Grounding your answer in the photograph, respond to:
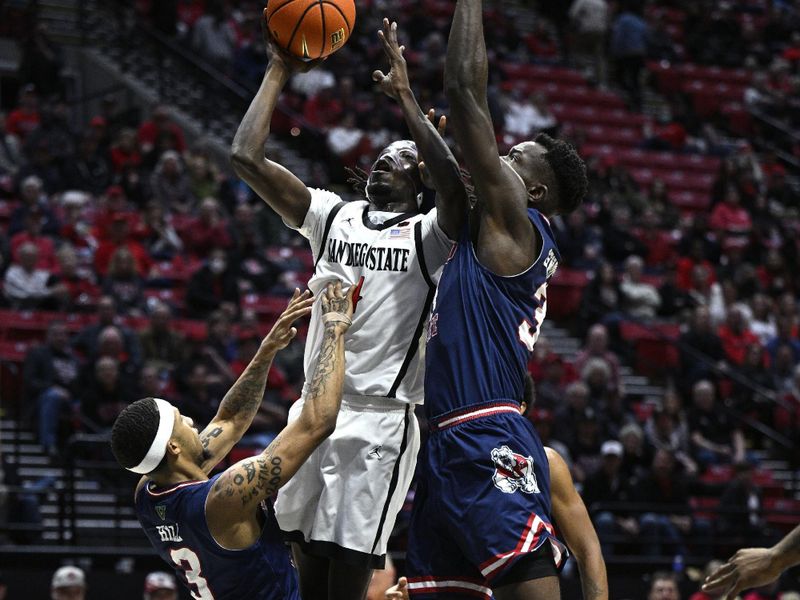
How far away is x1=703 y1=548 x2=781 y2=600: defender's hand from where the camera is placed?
5355mm

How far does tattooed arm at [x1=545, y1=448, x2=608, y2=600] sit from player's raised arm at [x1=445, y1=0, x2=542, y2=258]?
3.84 feet

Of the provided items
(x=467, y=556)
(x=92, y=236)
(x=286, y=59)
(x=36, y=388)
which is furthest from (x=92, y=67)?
(x=467, y=556)

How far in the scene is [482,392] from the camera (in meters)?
4.95

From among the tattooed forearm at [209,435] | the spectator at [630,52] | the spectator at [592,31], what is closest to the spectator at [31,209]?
the tattooed forearm at [209,435]

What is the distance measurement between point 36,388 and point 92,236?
108 inches

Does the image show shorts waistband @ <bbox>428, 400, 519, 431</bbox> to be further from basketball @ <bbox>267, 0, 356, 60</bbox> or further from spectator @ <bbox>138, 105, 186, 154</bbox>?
spectator @ <bbox>138, 105, 186, 154</bbox>

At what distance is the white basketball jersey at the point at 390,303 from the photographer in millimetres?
5453

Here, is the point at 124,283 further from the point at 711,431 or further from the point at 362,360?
the point at 362,360

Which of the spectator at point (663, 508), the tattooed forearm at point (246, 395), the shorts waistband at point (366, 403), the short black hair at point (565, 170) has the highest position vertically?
the short black hair at point (565, 170)

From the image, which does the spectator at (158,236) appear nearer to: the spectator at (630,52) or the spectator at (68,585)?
the spectator at (68,585)

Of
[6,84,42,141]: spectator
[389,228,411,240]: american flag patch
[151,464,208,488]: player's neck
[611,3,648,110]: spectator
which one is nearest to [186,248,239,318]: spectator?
[6,84,42,141]: spectator

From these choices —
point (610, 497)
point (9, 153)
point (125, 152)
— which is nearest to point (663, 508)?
point (610, 497)

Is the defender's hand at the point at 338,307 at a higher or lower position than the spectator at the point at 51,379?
higher

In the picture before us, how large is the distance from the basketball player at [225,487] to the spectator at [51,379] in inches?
245
